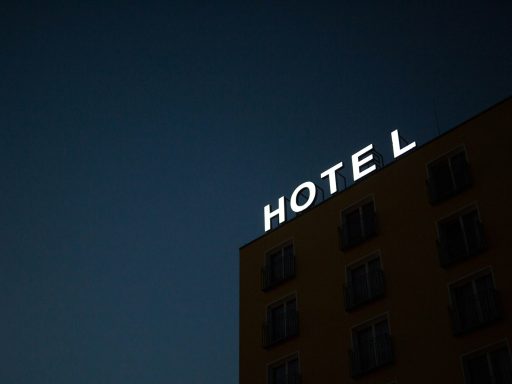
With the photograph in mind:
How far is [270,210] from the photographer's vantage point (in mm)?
54562

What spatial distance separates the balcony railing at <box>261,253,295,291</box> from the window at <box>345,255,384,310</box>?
4513 millimetres

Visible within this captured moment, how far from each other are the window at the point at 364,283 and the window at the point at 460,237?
3830 mm

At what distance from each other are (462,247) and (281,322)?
12.0 m

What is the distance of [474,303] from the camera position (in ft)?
127

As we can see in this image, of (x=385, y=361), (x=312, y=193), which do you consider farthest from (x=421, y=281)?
(x=312, y=193)

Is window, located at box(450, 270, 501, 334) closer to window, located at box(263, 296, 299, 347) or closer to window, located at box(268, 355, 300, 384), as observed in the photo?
window, located at box(268, 355, 300, 384)

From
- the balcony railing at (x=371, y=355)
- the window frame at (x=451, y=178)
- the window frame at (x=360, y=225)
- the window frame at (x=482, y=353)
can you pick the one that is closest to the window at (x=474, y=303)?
the window frame at (x=482, y=353)

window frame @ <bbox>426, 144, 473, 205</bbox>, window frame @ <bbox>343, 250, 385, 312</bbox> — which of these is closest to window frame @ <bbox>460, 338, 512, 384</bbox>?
window frame @ <bbox>343, 250, 385, 312</bbox>

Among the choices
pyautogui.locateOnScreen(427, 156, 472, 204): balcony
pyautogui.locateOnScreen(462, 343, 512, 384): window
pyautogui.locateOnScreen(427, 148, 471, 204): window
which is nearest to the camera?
pyautogui.locateOnScreen(462, 343, 512, 384): window

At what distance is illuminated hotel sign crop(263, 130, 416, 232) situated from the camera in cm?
4881

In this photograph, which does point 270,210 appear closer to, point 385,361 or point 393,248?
point 393,248

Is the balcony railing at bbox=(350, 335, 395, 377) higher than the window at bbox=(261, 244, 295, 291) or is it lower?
lower

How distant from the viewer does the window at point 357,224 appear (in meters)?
46.0

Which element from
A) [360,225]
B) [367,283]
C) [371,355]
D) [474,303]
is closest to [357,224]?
[360,225]
